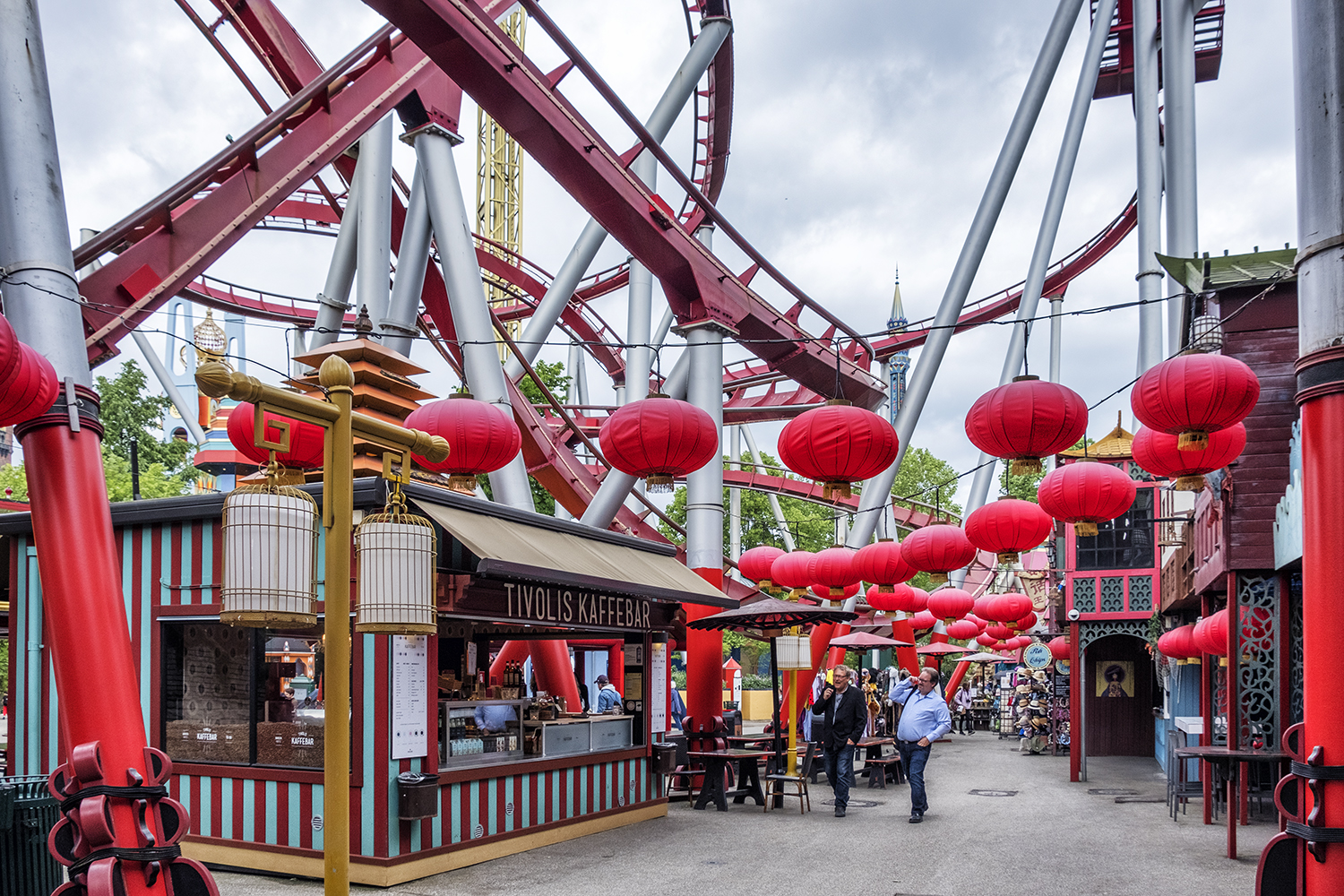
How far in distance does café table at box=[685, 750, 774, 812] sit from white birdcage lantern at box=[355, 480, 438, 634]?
8936mm

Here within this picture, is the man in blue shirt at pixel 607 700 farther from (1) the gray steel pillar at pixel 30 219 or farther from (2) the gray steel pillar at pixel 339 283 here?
(1) the gray steel pillar at pixel 30 219

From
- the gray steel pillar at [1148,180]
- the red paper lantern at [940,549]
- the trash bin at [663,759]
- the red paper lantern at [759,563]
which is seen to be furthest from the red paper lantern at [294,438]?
the gray steel pillar at [1148,180]

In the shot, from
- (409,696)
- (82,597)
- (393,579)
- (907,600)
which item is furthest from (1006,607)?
(393,579)

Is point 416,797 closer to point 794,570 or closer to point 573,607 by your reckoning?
point 573,607

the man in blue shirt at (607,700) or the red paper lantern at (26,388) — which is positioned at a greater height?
the red paper lantern at (26,388)

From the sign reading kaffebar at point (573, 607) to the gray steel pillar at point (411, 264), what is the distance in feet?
12.6

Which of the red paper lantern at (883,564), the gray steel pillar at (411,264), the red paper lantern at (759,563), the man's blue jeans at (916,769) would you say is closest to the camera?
the man's blue jeans at (916,769)

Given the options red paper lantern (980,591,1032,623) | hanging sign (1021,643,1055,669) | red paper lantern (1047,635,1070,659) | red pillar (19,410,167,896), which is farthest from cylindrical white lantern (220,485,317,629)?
red paper lantern (1047,635,1070,659)

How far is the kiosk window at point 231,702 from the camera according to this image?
30.5 feet

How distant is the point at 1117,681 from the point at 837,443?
56.7ft

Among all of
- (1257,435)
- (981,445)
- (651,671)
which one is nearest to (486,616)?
(651,671)

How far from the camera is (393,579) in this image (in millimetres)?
4676

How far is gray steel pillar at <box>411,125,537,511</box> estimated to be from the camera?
39.8ft

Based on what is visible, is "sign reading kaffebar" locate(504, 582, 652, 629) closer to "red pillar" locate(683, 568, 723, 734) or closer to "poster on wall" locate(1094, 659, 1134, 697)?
"red pillar" locate(683, 568, 723, 734)
